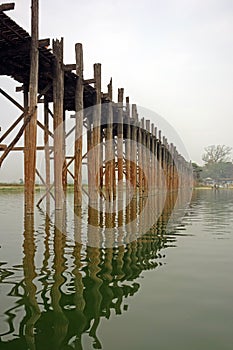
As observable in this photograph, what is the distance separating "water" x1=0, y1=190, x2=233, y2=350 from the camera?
315 cm

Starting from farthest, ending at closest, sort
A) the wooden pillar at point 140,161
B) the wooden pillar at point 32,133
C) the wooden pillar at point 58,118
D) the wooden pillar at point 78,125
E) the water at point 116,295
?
the wooden pillar at point 140,161, the wooden pillar at point 78,125, the wooden pillar at point 58,118, the wooden pillar at point 32,133, the water at point 116,295

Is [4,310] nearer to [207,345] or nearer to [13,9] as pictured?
[207,345]

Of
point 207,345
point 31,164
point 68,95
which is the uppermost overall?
point 68,95

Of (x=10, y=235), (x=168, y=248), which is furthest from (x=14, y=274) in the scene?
(x=10, y=235)

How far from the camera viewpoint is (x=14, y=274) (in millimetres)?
5090

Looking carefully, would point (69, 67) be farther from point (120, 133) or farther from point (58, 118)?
point (120, 133)

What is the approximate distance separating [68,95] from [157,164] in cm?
2308

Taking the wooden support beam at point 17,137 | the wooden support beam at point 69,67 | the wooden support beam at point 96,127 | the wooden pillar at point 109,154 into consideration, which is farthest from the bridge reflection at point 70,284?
the wooden pillar at point 109,154

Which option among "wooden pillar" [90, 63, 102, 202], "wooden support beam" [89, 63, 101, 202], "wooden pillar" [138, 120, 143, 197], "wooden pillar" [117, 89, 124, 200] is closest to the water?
"wooden support beam" [89, 63, 101, 202]

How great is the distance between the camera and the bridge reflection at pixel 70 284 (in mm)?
3229

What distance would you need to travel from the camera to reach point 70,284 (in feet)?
15.2

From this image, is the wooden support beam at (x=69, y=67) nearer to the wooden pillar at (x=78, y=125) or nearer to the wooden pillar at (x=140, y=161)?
the wooden pillar at (x=78, y=125)

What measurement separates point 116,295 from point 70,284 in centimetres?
63

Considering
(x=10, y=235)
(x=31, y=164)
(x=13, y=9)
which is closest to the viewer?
(x=10, y=235)
